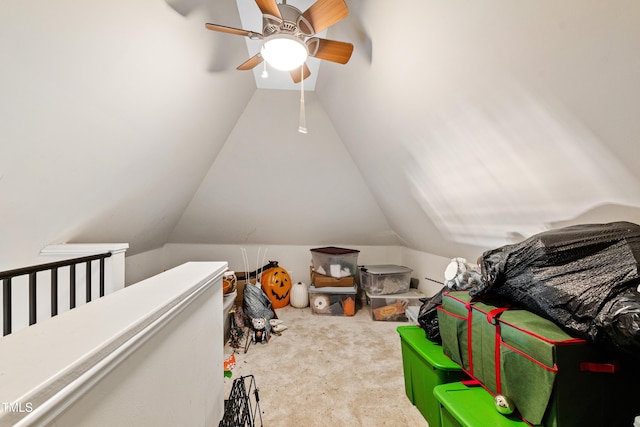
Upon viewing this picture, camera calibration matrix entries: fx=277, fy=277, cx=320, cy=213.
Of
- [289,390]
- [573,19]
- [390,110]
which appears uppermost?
[390,110]

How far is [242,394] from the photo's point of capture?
62.1 inches

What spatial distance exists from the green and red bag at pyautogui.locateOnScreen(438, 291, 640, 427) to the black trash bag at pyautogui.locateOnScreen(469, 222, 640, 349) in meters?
0.07

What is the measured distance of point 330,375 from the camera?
220 centimetres

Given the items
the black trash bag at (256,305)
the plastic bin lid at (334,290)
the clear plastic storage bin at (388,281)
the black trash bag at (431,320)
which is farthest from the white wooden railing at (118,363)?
the clear plastic storage bin at (388,281)

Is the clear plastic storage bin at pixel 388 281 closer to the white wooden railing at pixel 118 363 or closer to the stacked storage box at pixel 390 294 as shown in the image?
the stacked storage box at pixel 390 294

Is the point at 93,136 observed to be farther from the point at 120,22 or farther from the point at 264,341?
the point at 264,341

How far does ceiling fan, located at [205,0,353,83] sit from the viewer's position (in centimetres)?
134

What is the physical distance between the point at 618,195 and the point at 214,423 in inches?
81.5

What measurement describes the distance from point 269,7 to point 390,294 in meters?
3.07

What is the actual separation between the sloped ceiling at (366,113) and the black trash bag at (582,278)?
0.91 ft

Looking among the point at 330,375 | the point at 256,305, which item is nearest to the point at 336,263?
the point at 256,305

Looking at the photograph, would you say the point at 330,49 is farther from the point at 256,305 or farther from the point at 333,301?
the point at 333,301

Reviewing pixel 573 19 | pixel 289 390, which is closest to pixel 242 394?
pixel 289 390

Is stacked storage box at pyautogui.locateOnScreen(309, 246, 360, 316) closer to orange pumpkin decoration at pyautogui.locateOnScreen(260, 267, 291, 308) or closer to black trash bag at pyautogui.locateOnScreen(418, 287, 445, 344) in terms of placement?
orange pumpkin decoration at pyautogui.locateOnScreen(260, 267, 291, 308)
